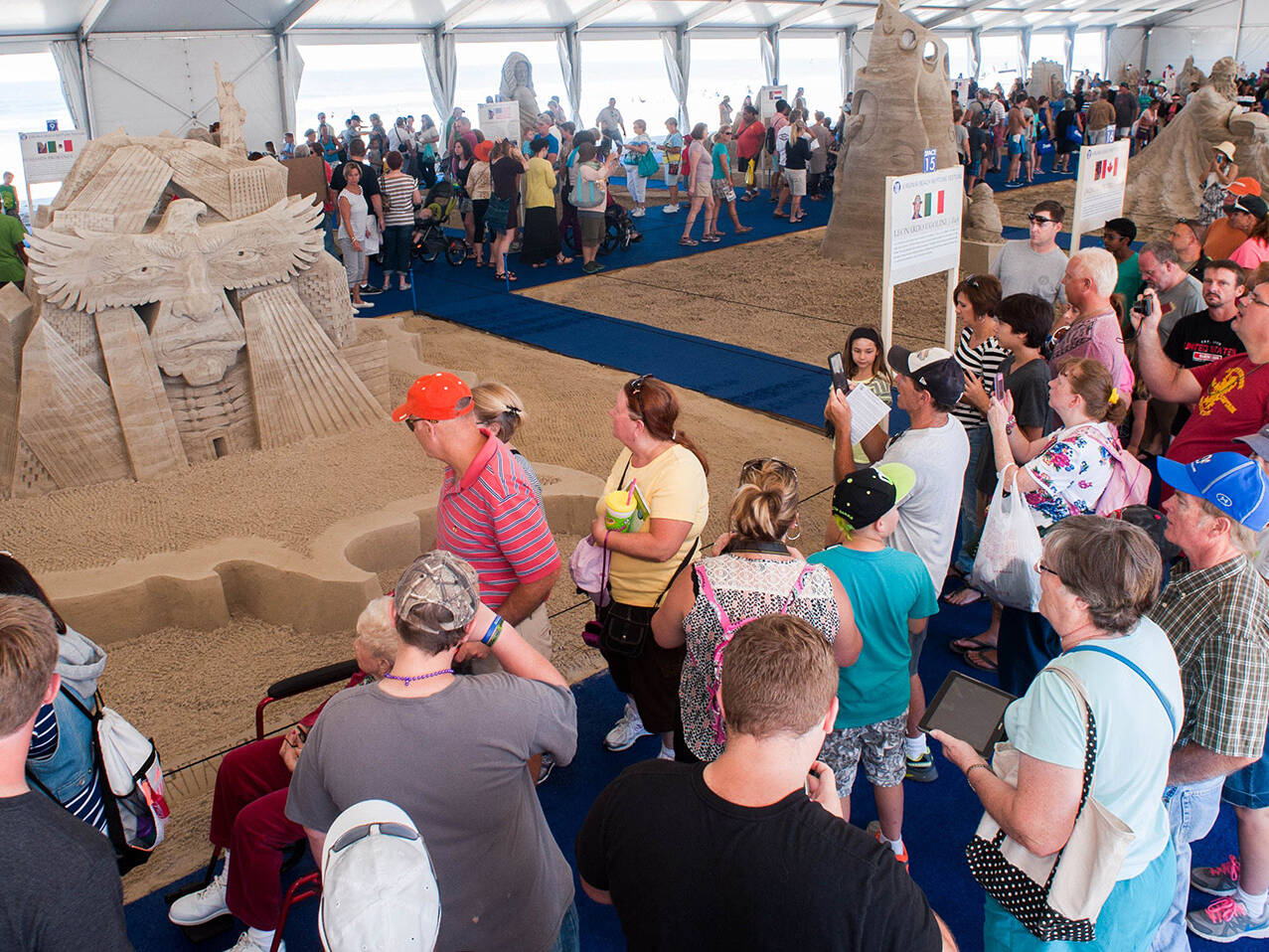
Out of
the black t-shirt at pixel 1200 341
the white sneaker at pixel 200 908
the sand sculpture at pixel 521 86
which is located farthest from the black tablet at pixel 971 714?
the sand sculpture at pixel 521 86

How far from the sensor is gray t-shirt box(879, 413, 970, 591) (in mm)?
2971

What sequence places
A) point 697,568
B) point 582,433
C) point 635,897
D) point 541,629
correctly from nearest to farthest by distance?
point 635,897 → point 697,568 → point 541,629 → point 582,433

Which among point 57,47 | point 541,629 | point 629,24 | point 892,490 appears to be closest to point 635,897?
point 892,490

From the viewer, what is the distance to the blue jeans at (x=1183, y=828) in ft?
6.94

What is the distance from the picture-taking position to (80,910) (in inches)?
60.0

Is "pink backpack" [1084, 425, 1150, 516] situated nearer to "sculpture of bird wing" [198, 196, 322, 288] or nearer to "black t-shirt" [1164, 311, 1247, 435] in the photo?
"black t-shirt" [1164, 311, 1247, 435]

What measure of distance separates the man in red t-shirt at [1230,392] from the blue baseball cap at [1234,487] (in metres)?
1.20

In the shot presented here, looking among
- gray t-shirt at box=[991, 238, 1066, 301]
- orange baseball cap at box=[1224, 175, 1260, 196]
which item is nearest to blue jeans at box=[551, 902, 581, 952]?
gray t-shirt at box=[991, 238, 1066, 301]

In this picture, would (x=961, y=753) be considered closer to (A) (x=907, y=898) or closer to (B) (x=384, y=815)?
(A) (x=907, y=898)

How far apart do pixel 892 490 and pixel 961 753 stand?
692 millimetres

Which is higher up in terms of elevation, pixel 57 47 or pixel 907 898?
pixel 57 47

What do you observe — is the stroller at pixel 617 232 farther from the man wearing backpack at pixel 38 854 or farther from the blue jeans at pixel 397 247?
the man wearing backpack at pixel 38 854

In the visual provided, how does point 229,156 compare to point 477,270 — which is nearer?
point 229,156

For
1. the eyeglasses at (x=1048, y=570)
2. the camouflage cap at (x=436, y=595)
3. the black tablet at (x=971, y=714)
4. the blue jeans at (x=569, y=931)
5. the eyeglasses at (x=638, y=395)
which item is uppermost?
the eyeglasses at (x=638, y=395)
